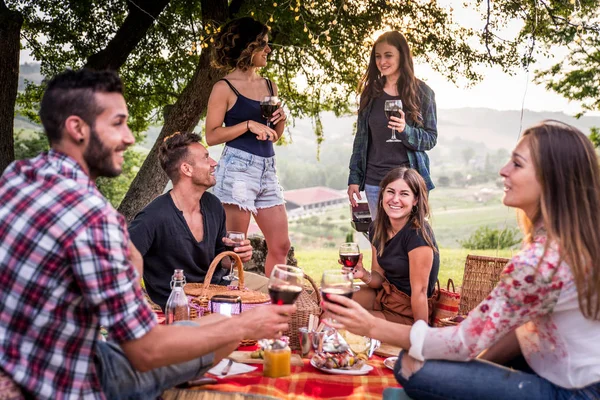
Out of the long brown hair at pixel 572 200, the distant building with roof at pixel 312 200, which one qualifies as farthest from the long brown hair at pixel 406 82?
the distant building with roof at pixel 312 200

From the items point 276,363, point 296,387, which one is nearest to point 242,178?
point 276,363

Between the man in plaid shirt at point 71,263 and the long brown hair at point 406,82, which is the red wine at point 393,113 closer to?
the long brown hair at point 406,82

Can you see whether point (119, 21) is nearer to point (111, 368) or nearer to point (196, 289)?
point (196, 289)

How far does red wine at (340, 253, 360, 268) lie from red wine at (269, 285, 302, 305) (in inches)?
59.9

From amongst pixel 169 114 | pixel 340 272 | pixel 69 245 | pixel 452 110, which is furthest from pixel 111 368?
pixel 452 110

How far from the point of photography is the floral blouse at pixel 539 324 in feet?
7.98

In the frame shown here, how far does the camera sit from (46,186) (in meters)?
2.20

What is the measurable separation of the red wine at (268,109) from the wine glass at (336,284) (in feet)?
8.15

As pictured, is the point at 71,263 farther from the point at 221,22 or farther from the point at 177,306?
the point at 221,22

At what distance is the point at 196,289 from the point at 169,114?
5.70 m

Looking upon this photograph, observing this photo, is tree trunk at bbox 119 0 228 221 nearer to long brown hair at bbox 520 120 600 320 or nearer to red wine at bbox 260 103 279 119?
red wine at bbox 260 103 279 119

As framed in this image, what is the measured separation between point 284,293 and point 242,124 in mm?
2640

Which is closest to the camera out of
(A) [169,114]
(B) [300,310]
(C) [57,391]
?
(C) [57,391]

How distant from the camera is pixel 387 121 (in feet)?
17.4
